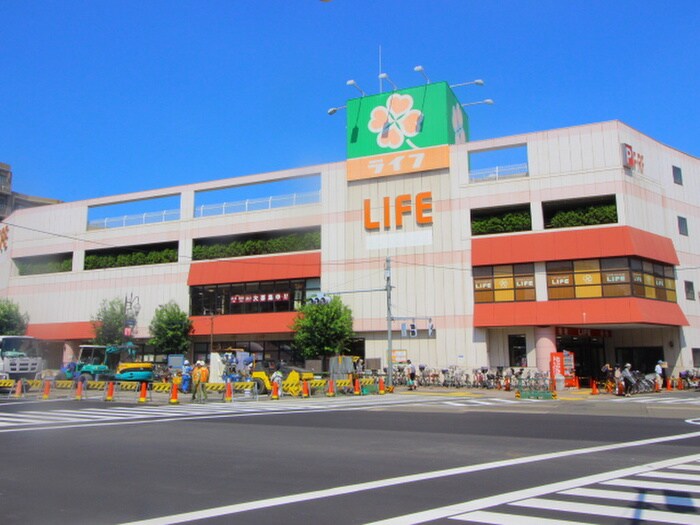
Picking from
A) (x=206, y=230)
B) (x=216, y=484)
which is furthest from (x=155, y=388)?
(x=216, y=484)

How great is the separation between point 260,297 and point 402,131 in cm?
1649

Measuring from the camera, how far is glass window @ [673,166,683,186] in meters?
42.3

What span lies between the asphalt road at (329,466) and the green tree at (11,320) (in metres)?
39.7

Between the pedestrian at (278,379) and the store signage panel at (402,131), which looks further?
the store signage panel at (402,131)

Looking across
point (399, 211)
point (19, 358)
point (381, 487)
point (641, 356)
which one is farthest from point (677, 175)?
point (19, 358)

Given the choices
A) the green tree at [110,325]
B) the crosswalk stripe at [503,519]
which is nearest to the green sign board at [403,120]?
the green tree at [110,325]

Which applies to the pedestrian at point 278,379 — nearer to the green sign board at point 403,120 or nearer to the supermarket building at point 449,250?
the supermarket building at point 449,250

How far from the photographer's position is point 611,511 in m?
7.03

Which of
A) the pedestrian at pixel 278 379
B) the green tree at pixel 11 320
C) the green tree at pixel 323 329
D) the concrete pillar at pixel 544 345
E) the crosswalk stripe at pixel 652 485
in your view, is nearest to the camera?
the crosswalk stripe at pixel 652 485

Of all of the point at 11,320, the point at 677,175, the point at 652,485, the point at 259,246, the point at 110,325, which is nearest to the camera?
the point at 652,485

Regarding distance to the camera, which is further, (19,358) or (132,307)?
(132,307)

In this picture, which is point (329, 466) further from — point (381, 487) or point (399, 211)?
point (399, 211)

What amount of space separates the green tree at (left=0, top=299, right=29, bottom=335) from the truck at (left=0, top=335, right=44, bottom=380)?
60.1 feet

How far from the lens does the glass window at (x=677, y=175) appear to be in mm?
42281
